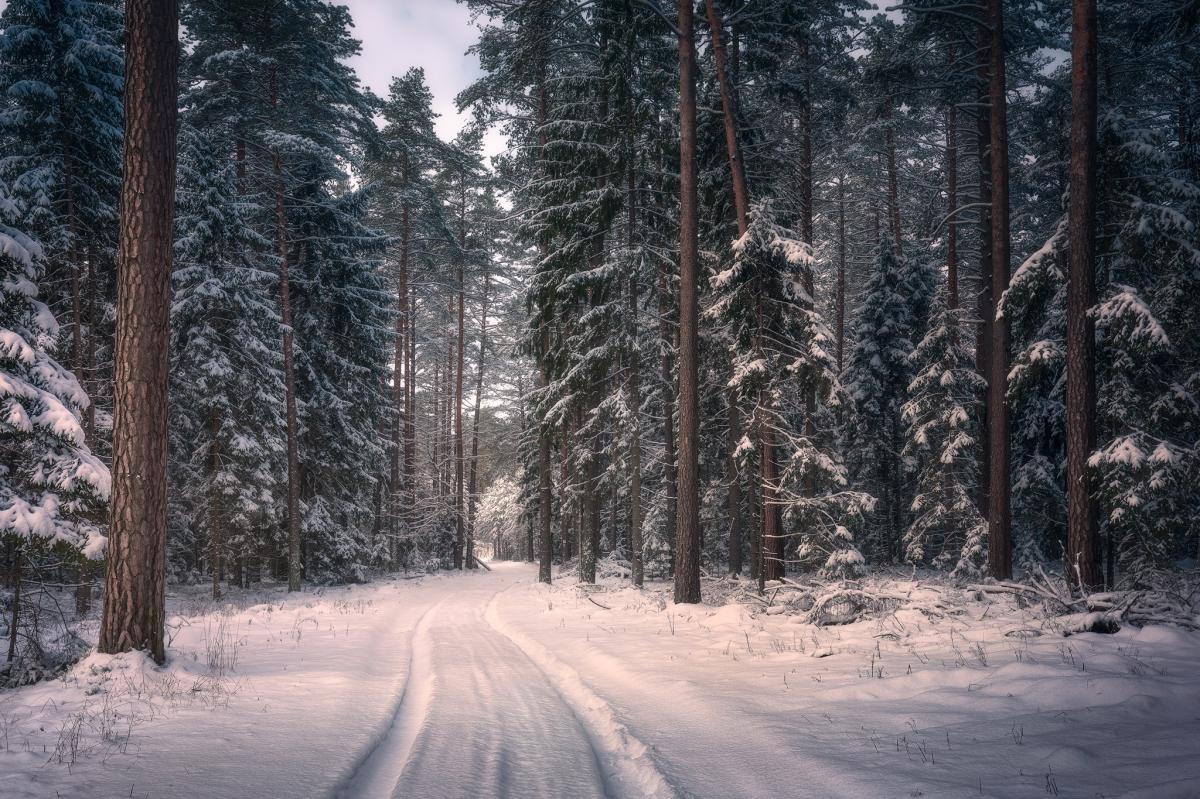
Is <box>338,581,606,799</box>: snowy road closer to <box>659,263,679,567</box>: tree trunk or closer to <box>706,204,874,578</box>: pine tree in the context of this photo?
<box>706,204,874,578</box>: pine tree

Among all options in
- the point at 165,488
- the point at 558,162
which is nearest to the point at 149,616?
the point at 165,488

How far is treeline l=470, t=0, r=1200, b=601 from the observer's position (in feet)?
34.0

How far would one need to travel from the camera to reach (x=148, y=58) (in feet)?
20.4

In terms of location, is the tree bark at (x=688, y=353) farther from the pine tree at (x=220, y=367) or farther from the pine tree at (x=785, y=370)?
the pine tree at (x=220, y=367)

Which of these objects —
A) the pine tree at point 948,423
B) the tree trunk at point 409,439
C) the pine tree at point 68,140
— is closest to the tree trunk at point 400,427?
the tree trunk at point 409,439

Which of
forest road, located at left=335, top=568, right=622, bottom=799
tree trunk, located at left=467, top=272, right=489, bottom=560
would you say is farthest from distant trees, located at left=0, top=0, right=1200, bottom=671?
tree trunk, located at left=467, top=272, right=489, bottom=560

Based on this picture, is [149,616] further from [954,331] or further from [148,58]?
[954,331]

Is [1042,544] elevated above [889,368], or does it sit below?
below

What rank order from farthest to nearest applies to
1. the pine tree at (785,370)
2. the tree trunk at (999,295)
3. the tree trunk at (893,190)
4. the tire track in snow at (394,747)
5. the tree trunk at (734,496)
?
the tree trunk at (893,190) → the tree trunk at (734,496) → the tree trunk at (999,295) → the pine tree at (785,370) → the tire track in snow at (394,747)

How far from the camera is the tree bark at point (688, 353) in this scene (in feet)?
36.2

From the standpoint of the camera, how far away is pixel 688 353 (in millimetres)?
11180

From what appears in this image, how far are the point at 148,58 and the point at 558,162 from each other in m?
10.9

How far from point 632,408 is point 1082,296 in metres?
9.82

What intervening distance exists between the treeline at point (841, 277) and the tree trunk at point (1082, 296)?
0.04 metres
